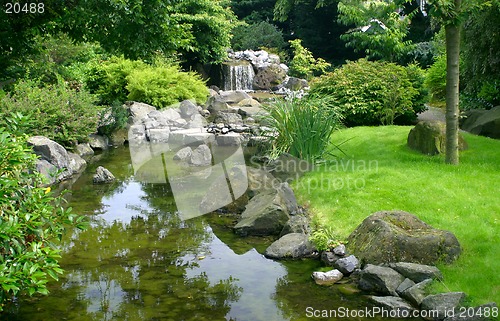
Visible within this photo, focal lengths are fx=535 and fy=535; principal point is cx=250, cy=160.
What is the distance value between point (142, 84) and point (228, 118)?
3264mm

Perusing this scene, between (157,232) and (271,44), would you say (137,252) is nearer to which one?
(157,232)

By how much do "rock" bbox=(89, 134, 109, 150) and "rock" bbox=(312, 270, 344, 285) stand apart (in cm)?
934

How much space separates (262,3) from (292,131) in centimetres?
2980

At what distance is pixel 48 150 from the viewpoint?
10.3 m

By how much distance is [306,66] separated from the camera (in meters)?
27.3

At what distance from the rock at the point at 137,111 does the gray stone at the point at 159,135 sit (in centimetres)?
87

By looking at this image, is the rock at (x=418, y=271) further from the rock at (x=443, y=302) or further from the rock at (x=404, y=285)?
the rock at (x=443, y=302)

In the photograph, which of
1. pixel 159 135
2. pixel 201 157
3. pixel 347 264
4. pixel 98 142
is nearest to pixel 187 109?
pixel 159 135

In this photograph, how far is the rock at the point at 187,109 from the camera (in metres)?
17.1

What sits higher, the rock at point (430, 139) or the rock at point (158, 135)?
the rock at point (430, 139)

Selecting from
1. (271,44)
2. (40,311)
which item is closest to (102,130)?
(40,311)

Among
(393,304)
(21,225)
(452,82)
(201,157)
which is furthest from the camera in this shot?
(201,157)

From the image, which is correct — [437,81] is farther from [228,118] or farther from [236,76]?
[236,76]

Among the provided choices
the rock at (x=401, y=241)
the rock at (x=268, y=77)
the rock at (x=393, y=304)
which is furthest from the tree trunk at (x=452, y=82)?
the rock at (x=268, y=77)
